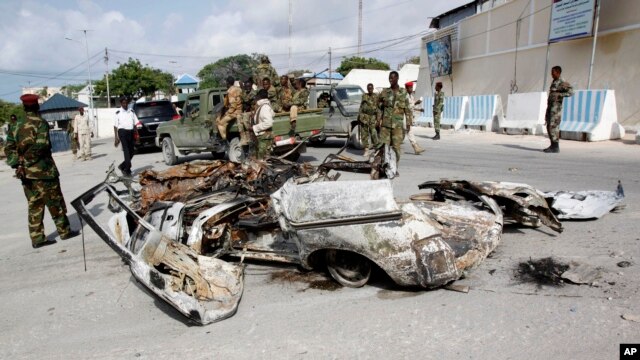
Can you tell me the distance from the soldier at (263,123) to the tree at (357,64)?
51.2m

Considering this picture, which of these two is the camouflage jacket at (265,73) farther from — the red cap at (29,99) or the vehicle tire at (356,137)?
the red cap at (29,99)

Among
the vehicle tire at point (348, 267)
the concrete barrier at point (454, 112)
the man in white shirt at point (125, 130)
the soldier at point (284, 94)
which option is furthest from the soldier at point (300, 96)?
the concrete barrier at point (454, 112)

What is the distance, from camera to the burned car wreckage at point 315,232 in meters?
3.26

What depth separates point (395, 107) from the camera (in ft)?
27.0

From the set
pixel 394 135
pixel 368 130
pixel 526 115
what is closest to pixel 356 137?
pixel 368 130

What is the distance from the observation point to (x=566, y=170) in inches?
314

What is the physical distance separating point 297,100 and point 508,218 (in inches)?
300

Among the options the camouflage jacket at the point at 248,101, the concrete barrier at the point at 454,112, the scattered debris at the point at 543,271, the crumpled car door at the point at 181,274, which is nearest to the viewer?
the crumpled car door at the point at 181,274

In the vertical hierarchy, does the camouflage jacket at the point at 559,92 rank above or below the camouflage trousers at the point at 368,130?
above

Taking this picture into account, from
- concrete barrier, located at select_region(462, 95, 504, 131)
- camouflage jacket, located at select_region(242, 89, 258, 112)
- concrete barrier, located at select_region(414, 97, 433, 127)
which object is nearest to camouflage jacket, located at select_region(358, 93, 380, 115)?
camouflage jacket, located at select_region(242, 89, 258, 112)

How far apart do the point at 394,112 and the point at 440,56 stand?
20959 millimetres

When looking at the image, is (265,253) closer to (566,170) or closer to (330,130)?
(566,170)

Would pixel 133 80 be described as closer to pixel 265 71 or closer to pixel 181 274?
pixel 265 71

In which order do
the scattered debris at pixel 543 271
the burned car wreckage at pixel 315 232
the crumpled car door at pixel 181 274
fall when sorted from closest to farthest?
the crumpled car door at pixel 181 274 < the burned car wreckage at pixel 315 232 < the scattered debris at pixel 543 271
